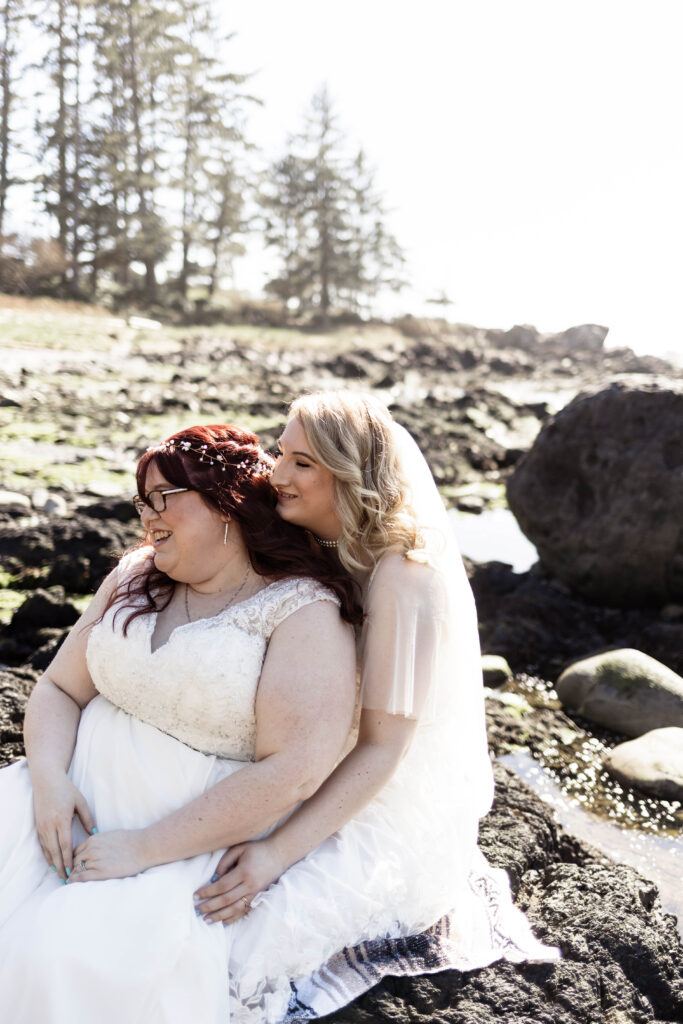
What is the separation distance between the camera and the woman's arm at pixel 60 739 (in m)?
2.54

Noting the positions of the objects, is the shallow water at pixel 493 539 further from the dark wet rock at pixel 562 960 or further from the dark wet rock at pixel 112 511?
the dark wet rock at pixel 562 960

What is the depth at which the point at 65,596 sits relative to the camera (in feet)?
21.4

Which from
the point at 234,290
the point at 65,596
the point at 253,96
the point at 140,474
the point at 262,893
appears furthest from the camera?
the point at 234,290

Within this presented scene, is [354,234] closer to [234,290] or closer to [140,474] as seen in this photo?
[234,290]

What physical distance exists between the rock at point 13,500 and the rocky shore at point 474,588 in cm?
3

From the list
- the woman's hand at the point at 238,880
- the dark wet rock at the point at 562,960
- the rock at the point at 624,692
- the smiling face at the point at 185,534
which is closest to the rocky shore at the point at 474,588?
the dark wet rock at the point at 562,960

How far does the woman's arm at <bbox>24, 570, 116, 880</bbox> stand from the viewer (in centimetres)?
254

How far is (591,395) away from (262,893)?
711 centimetres

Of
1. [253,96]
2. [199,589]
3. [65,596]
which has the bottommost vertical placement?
[65,596]

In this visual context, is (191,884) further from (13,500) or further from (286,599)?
(13,500)

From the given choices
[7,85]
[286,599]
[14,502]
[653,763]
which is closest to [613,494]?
[653,763]

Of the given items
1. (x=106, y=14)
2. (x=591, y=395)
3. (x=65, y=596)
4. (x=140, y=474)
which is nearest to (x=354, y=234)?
(x=106, y=14)

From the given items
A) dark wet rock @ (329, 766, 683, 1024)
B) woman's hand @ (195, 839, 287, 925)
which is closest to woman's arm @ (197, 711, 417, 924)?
woman's hand @ (195, 839, 287, 925)

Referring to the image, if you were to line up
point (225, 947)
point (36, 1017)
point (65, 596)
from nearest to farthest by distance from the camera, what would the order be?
1. point (36, 1017)
2. point (225, 947)
3. point (65, 596)
